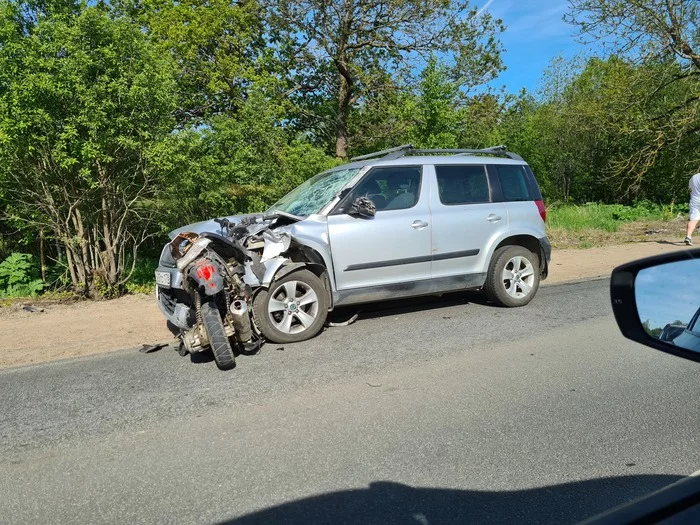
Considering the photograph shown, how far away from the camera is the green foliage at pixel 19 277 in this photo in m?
9.89

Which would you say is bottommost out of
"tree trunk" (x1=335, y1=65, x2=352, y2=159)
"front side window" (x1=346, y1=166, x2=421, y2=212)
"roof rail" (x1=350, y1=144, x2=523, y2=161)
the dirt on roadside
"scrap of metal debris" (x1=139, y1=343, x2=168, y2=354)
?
"scrap of metal debris" (x1=139, y1=343, x2=168, y2=354)

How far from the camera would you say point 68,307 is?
8.80 metres

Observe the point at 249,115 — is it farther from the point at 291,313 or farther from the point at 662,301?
the point at 662,301

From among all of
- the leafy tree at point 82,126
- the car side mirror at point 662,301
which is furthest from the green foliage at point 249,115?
the car side mirror at point 662,301

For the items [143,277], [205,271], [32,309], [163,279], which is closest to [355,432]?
[205,271]

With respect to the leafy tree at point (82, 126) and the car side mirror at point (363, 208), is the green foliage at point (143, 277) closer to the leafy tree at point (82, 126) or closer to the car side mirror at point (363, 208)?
the leafy tree at point (82, 126)

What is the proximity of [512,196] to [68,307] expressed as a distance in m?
6.97

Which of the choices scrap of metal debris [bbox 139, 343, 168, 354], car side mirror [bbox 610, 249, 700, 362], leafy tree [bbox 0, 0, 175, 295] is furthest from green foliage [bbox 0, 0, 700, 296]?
car side mirror [bbox 610, 249, 700, 362]

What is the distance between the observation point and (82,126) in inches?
328

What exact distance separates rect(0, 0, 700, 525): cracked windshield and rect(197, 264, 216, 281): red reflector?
0.07 ft

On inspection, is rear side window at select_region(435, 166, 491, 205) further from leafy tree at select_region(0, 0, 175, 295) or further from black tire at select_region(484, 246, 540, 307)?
leafy tree at select_region(0, 0, 175, 295)

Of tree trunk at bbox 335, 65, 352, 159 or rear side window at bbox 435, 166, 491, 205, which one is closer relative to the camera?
rear side window at bbox 435, 166, 491, 205

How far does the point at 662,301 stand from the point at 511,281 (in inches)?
228

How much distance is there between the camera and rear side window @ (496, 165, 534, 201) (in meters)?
7.88
